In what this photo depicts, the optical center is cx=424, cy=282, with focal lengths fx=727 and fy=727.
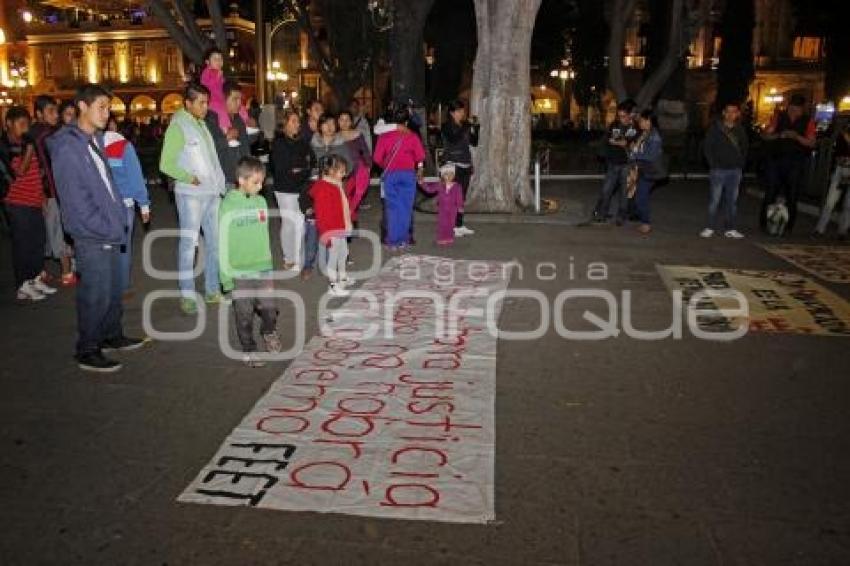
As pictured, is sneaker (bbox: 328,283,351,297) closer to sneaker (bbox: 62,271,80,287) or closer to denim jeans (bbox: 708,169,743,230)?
sneaker (bbox: 62,271,80,287)

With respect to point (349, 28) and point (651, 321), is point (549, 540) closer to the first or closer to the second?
point (651, 321)

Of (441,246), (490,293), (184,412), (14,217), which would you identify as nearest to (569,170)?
(441,246)

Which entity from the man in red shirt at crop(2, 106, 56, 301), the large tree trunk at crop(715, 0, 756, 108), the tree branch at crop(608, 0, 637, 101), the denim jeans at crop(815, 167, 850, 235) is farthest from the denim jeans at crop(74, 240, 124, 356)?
the large tree trunk at crop(715, 0, 756, 108)

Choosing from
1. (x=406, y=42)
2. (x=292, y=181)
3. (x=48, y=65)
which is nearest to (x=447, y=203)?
(x=292, y=181)

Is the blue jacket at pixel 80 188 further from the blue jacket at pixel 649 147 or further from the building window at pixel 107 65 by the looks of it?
the building window at pixel 107 65

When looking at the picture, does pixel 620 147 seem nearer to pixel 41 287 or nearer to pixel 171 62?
pixel 41 287

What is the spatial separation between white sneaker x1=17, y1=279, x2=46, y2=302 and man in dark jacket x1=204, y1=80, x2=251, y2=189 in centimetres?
239

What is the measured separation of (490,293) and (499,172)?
19.5ft

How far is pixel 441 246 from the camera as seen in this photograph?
10500mm

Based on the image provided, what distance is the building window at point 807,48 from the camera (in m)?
52.9

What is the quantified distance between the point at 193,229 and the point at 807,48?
5780 cm

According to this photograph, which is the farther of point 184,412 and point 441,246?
point 441,246

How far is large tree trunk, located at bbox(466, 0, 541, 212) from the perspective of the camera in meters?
12.7

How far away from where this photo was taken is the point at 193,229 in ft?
22.5
